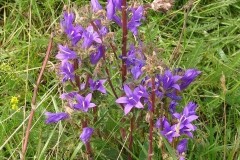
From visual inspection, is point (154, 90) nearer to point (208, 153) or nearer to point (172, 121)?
point (172, 121)

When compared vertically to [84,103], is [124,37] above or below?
above

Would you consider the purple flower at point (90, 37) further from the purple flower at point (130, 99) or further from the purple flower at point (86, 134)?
the purple flower at point (86, 134)

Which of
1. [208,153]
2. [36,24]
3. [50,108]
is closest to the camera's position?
[208,153]

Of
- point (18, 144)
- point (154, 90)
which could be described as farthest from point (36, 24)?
point (154, 90)

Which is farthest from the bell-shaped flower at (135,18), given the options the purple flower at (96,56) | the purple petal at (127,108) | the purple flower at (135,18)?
the purple petal at (127,108)

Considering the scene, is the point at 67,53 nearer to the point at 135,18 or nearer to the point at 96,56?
the point at 96,56

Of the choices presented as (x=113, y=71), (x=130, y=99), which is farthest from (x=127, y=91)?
(x=113, y=71)

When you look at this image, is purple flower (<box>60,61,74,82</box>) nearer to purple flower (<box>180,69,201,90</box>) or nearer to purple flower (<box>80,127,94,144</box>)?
purple flower (<box>80,127,94,144</box>)
